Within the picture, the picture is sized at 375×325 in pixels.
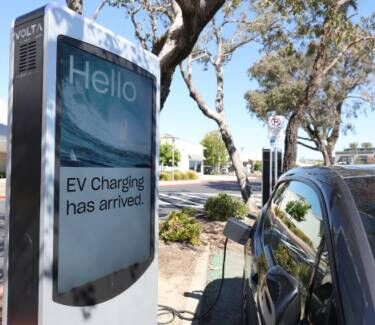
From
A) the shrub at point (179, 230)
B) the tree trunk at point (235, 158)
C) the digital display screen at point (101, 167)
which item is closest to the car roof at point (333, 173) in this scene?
the digital display screen at point (101, 167)

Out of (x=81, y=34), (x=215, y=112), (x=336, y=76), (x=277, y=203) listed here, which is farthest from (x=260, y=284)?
(x=336, y=76)

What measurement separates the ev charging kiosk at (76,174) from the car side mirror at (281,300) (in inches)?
42.7

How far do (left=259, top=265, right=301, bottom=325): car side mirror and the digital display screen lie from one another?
3.56ft

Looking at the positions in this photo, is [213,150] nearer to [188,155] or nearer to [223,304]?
[188,155]

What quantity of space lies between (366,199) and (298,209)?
2.05 ft

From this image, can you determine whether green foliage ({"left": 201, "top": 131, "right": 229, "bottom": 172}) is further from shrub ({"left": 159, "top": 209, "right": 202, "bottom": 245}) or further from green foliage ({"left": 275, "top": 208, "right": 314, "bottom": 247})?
green foliage ({"left": 275, "top": 208, "right": 314, "bottom": 247})

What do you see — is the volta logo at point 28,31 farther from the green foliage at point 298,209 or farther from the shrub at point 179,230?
the shrub at point 179,230

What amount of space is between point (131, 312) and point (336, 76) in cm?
2600

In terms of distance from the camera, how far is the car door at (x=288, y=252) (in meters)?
1.78

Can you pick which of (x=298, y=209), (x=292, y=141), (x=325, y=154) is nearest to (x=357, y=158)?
(x=292, y=141)

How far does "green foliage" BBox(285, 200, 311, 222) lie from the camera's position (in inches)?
98.1

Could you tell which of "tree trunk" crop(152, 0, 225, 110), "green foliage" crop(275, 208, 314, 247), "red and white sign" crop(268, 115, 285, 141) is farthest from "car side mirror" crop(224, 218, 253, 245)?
"red and white sign" crop(268, 115, 285, 141)

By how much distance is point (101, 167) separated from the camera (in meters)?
2.73

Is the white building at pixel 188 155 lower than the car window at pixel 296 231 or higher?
higher
